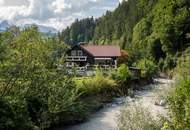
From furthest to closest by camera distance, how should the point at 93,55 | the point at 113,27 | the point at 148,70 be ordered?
the point at 113,27, the point at 93,55, the point at 148,70

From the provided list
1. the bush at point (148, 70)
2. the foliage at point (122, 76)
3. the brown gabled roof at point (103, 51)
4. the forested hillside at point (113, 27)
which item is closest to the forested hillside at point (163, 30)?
the bush at point (148, 70)

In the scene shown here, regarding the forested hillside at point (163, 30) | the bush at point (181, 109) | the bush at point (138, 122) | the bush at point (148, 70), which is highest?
the forested hillside at point (163, 30)

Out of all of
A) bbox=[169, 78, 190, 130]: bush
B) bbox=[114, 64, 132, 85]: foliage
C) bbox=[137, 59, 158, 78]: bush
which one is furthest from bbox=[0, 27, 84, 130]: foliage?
bbox=[137, 59, 158, 78]: bush

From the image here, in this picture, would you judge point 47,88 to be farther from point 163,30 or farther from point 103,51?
point 103,51

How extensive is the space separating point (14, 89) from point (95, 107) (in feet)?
36.3

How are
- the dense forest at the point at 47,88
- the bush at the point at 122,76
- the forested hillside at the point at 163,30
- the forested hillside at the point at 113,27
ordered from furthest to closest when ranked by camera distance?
the forested hillside at the point at 113,27 < the forested hillside at the point at 163,30 < the bush at the point at 122,76 < the dense forest at the point at 47,88

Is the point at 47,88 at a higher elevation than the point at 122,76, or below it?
higher

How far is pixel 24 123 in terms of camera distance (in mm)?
16359

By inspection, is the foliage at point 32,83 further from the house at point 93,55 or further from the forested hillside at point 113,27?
the forested hillside at point 113,27

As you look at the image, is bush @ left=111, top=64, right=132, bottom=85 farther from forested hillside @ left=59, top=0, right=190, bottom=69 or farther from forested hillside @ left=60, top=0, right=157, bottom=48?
forested hillside @ left=60, top=0, right=157, bottom=48

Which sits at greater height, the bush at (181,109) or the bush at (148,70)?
the bush at (181,109)

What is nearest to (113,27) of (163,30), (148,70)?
(163,30)

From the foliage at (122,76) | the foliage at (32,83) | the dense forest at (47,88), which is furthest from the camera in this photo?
the foliage at (122,76)

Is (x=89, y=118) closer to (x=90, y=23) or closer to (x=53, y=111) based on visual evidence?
(x=53, y=111)
